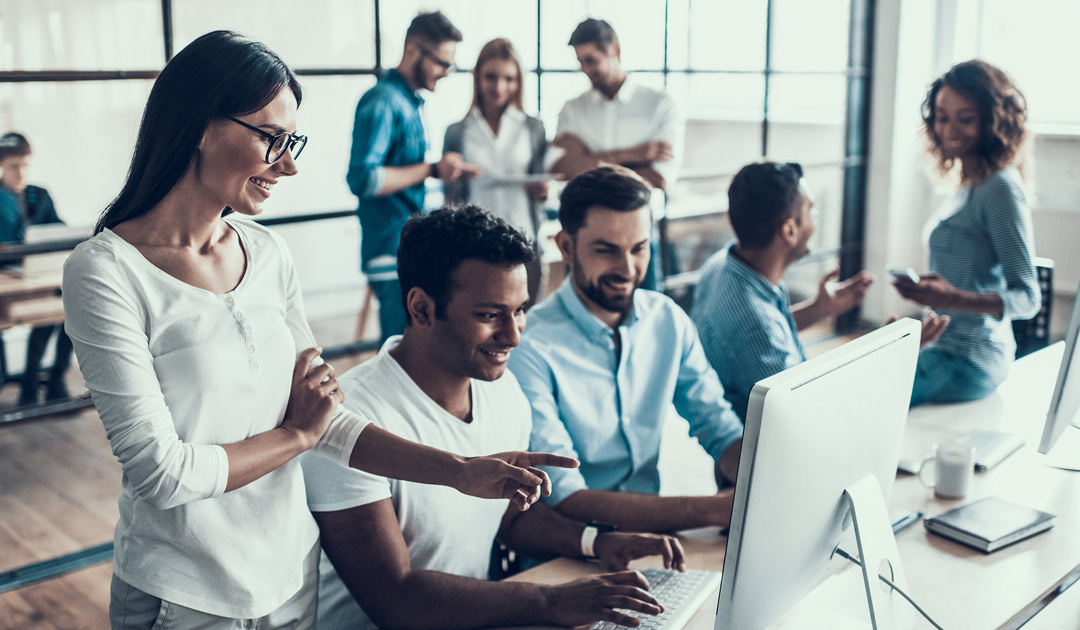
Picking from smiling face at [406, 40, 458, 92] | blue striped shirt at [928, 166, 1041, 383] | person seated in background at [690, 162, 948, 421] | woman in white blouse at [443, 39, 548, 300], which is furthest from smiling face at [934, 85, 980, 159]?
smiling face at [406, 40, 458, 92]

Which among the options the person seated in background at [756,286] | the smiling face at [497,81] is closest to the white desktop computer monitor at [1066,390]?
the person seated in background at [756,286]

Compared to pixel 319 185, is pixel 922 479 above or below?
below

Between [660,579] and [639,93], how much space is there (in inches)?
105

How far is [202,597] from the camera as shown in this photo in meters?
1.18

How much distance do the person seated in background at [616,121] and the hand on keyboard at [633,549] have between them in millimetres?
2300

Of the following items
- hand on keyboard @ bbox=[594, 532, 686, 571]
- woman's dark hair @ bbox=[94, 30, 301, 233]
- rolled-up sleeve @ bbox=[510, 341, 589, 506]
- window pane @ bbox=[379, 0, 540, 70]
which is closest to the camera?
woman's dark hair @ bbox=[94, 30, 301, 233]

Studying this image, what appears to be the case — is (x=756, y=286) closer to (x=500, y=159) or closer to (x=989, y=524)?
(x=989, y=524)

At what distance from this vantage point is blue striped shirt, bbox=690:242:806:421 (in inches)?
80.7

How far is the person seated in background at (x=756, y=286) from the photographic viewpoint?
6.76 feet

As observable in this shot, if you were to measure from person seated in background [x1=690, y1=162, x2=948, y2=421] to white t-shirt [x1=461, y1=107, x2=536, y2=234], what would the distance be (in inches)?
51.6

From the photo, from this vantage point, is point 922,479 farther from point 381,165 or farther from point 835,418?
point 381,165

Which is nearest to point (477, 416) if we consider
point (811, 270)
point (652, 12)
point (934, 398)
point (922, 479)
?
point (922, 479)

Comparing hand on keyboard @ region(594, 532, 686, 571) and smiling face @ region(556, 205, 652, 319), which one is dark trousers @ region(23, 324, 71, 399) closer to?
smiling face @ region(556, 205, 652, 319)

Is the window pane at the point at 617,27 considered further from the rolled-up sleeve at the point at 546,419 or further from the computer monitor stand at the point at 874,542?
the computer monitor stand at the point at 874,542
